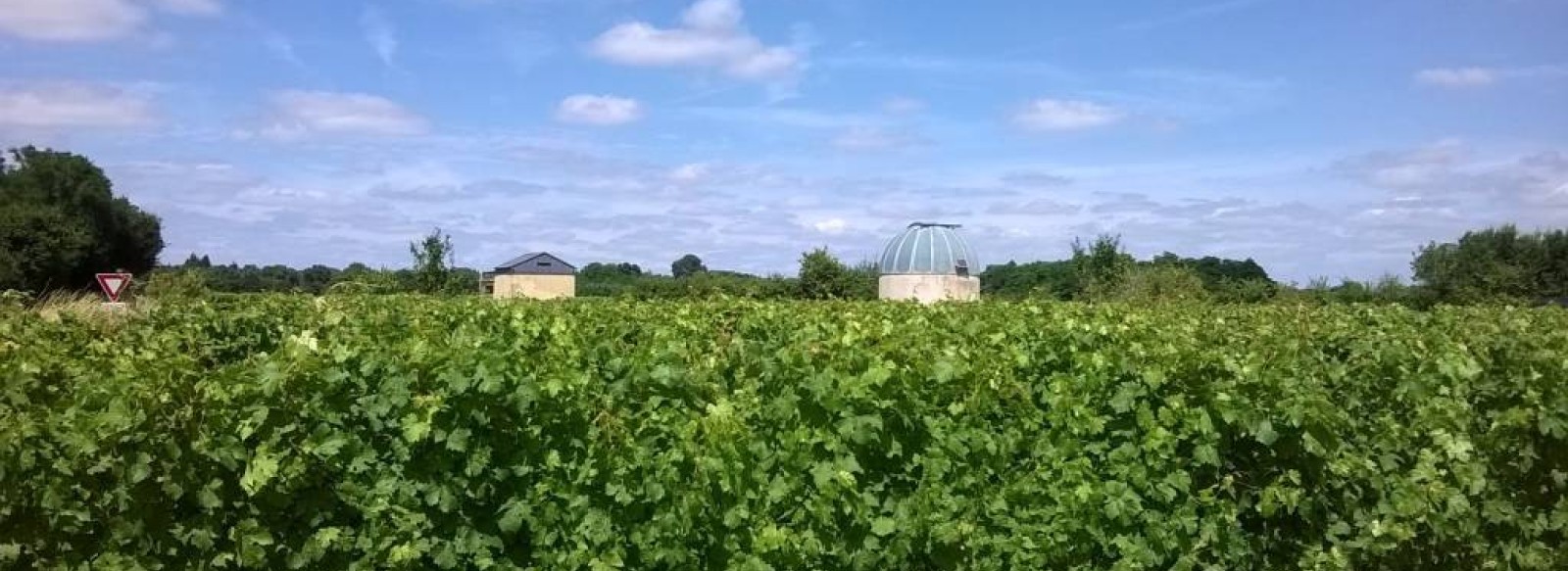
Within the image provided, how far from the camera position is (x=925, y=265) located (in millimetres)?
38094

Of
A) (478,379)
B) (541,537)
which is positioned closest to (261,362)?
(478,379)

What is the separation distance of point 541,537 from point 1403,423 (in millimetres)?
3894

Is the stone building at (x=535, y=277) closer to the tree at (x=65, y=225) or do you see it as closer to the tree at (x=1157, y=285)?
the tree at (x=1157, y=285)

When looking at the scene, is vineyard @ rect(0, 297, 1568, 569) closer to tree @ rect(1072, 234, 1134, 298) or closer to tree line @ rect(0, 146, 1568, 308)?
tree line @ rect(0, 146, 1568, 308)

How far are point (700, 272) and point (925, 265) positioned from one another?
7657 millimetres

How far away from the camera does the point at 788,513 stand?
13.7 ft

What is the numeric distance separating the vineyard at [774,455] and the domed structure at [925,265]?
1189 inches

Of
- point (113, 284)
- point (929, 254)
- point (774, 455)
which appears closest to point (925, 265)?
point (929, 254)

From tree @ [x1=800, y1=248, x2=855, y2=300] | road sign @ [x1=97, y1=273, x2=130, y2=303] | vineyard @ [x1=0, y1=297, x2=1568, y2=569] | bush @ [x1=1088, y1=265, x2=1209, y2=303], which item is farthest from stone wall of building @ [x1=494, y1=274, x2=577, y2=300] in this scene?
vineyard @ [x1=0, y1=297, x2=1568, y2=569]

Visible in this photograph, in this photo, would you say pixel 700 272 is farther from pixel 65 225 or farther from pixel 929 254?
pixel 65 225

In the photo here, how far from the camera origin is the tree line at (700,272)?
102 feet

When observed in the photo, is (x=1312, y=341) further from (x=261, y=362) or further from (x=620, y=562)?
(x=261, y=362)

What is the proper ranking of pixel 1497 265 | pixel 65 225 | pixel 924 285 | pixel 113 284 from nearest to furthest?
pixel 113 284 → pixel 924 285 → pixel 1497 265 → pixel 65 225

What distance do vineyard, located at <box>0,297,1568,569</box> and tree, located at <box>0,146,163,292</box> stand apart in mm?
53353
